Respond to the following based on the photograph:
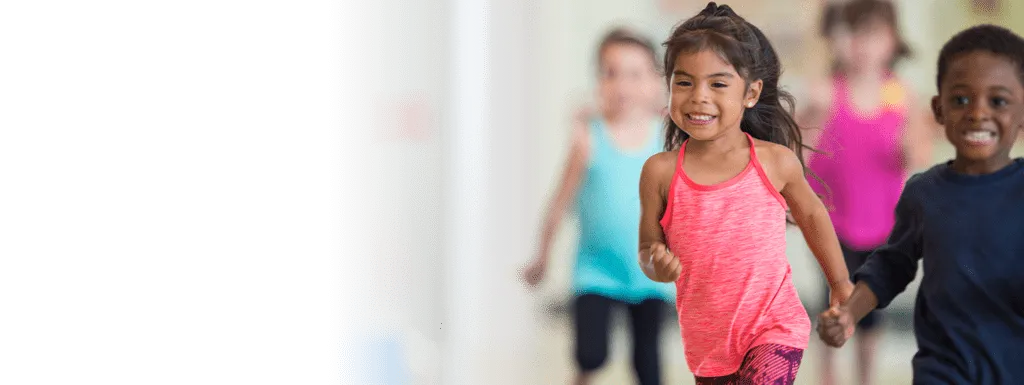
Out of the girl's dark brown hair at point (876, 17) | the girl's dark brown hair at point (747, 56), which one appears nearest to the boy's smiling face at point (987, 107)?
the girl's dark brown hair at point (747, 56)

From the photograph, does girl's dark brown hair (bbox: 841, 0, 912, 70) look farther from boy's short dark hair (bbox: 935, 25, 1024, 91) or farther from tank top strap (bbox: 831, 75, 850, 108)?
boy's short dark hair (bbox: 935, 25, 1024, 91)

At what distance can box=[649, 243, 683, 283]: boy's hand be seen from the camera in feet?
5.44

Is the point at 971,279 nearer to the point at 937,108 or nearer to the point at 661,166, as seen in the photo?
the point at 937,108

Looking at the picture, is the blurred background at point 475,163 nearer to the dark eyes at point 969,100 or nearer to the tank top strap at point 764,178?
the tank top strap at point 764,178

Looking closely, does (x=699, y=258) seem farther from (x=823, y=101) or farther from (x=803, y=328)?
(x=823, y=101)

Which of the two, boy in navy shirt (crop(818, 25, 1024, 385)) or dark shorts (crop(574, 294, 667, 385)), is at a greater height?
boy in navy shirt (crop(818, 25, 1024, 385))

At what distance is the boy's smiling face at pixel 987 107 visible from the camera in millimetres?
1647

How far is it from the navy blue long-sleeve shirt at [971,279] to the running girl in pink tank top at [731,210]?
125mm

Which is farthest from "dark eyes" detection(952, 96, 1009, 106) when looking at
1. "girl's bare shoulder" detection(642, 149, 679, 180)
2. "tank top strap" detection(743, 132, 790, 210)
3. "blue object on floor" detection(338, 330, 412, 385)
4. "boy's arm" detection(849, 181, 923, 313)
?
"blue object on floor" detection(338, 330, 412, 385)

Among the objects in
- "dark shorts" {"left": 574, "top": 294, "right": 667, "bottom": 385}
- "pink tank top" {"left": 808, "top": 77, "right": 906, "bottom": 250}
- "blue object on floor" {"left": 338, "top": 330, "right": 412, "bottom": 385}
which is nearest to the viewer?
"dark shorts" {"left": 574, "top": 294, "right": 667, "bottom": 385}

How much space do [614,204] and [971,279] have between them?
102cm

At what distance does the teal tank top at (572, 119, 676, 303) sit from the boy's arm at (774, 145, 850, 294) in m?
0.80
